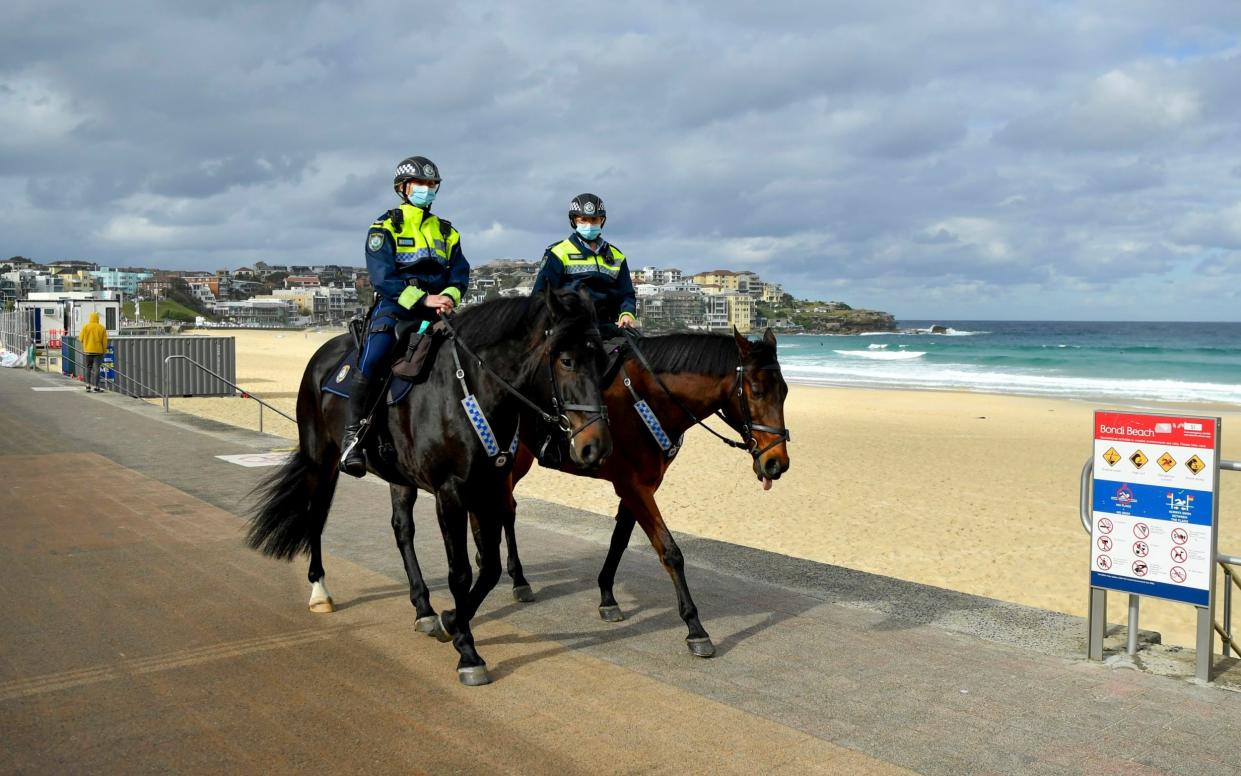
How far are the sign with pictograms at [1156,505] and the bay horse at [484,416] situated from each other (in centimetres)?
303

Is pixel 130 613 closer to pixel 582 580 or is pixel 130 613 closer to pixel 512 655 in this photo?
pixel 512 655

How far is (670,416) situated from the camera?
21.7 ft

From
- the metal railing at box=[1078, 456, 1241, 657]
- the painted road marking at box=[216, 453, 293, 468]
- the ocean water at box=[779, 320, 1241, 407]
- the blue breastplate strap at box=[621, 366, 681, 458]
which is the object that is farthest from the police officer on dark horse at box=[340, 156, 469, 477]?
the ocean water at box=[779, 320, 1241, 407]

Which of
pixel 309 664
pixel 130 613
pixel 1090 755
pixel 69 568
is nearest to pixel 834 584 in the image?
pixel 1090 755

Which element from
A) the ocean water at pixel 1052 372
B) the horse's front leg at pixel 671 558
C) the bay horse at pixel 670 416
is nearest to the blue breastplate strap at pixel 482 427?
the bay horse at pixel 670 416

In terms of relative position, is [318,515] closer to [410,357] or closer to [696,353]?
[410,357]

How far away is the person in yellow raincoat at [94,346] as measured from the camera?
23703mm

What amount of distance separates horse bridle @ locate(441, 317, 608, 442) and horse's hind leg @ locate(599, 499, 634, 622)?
142 centimetres

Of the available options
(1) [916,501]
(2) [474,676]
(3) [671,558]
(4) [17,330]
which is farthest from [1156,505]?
(4) [17,330]

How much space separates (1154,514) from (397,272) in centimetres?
477

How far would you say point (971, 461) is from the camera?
1875 centimetres

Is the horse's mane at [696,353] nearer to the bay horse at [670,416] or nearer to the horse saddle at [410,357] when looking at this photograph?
the bay horse at [670,416]

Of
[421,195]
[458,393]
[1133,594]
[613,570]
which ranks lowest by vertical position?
[613,570]

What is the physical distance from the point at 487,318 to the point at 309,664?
7.29 ft
